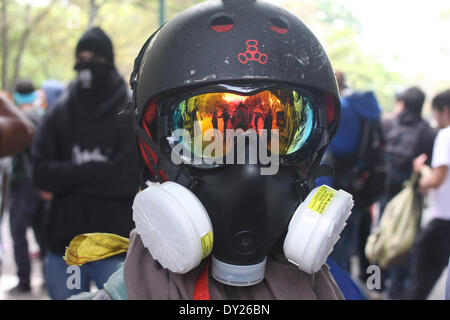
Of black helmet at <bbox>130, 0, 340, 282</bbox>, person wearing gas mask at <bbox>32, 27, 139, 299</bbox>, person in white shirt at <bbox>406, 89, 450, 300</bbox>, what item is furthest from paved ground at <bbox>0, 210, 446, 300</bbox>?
black helmet at <bbox>130, 0, 340, 282</bbox>

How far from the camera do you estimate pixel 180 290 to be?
1.06 m

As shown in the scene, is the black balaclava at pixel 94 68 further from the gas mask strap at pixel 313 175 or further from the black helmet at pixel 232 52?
the gas mask strap at pixel 313 175

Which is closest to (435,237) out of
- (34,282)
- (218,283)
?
(218,283)

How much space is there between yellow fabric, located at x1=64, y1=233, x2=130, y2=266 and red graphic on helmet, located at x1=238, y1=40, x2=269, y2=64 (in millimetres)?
630

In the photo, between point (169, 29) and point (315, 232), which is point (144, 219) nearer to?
point (315, 232)

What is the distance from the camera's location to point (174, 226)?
3.40 ft

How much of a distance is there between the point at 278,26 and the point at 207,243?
0.65 meters

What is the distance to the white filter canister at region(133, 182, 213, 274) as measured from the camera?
102 cm

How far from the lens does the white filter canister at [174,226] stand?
1023 millimetres

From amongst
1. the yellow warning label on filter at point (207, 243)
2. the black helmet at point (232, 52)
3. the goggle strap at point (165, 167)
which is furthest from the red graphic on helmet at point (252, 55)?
the yellow warning label on filter at point (207, 243)

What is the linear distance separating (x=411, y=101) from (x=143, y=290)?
13.6 ft

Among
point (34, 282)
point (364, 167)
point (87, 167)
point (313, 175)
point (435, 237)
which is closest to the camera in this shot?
point (313, 175)

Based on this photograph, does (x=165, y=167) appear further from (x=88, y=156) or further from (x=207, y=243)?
A: (x=88, y=156)
